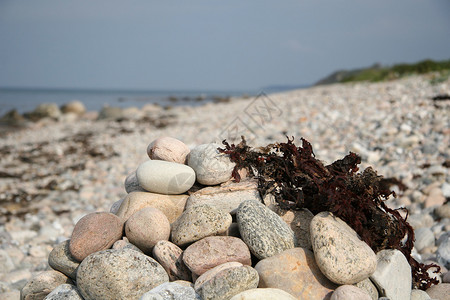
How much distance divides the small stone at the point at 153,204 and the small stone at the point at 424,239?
3.16 metres

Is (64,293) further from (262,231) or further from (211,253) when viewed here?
(262,231)

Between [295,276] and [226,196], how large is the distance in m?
1.07

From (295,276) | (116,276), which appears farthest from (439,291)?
(116,276)

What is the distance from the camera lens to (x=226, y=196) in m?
3.82

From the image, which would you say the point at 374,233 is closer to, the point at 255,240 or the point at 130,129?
the point at 255,240

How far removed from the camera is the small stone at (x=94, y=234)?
3328 millimetres

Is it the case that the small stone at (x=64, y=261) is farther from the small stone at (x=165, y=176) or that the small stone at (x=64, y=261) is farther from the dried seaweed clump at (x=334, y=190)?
the dried seaweed clump at (x=334, y=190)

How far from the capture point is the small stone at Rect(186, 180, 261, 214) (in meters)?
3.79

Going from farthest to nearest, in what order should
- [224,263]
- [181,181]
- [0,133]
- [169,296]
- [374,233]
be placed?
[0,133] → [181,181] → [374,233] → [224,263] → [169,296]

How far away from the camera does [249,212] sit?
330 cm

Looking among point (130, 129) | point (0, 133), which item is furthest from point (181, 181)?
point (0, 133)

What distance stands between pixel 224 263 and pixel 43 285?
5.50ft

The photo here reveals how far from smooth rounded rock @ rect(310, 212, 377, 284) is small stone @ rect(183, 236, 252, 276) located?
0.59 metres

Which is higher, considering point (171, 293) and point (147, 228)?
point (147, 228)
